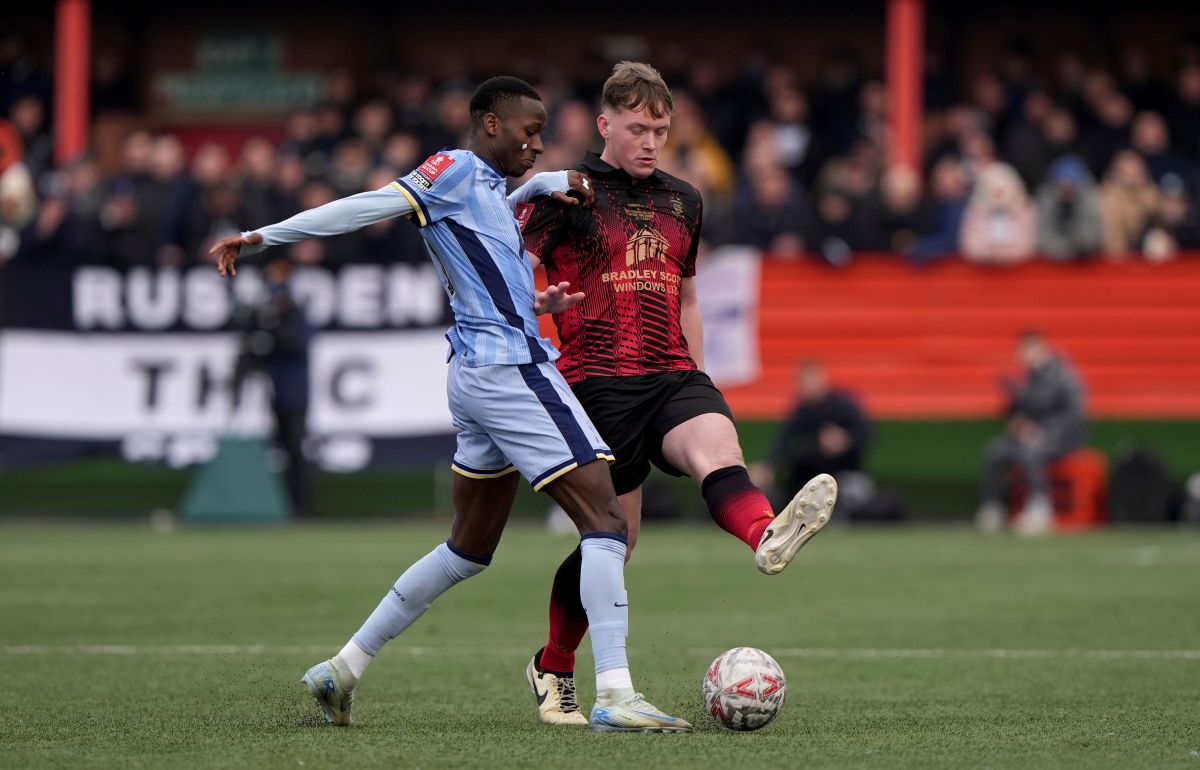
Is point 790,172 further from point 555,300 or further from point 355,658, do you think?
point 355,658

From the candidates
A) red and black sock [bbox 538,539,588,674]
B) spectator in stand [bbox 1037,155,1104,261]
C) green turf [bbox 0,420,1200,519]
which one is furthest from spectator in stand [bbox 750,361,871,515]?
red and black sock [bbox 538,539,588,674]

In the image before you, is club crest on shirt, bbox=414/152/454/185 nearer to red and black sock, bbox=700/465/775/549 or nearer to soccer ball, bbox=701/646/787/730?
red and black sock, bbox=700/465/775/549

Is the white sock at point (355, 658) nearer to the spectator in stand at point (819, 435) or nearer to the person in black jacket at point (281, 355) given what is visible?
the spectator in stand at point (819, 435)

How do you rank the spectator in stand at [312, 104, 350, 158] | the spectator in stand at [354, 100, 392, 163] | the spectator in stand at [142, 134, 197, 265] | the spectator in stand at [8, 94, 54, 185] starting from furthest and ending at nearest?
the spectator in stand at [8, 94, 54, 185], the spectator in stand at [312, 104, 350, 158], the spectator in stand at [354, 100, 392, 163], the spectator in stand at [142, 134, 197, 265]

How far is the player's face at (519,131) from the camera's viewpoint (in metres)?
6.75

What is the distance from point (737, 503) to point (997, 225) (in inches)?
511

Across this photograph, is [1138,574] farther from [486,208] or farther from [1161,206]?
[486,208]

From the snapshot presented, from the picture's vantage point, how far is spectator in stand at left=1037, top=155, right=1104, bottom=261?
63.0ft

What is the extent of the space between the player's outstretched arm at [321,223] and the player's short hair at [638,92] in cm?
96

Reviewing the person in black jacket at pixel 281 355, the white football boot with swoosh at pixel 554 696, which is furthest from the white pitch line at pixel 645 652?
the person in black jacket at pixel 281 355

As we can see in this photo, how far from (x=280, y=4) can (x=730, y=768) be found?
2290 centimetres

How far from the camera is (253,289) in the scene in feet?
62.3

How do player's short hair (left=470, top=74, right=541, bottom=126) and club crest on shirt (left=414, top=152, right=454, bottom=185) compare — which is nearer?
club crest on shirt (left=414, top=152, right=454, bottom=185)

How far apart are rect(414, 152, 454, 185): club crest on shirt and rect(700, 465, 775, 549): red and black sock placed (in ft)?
4.66
